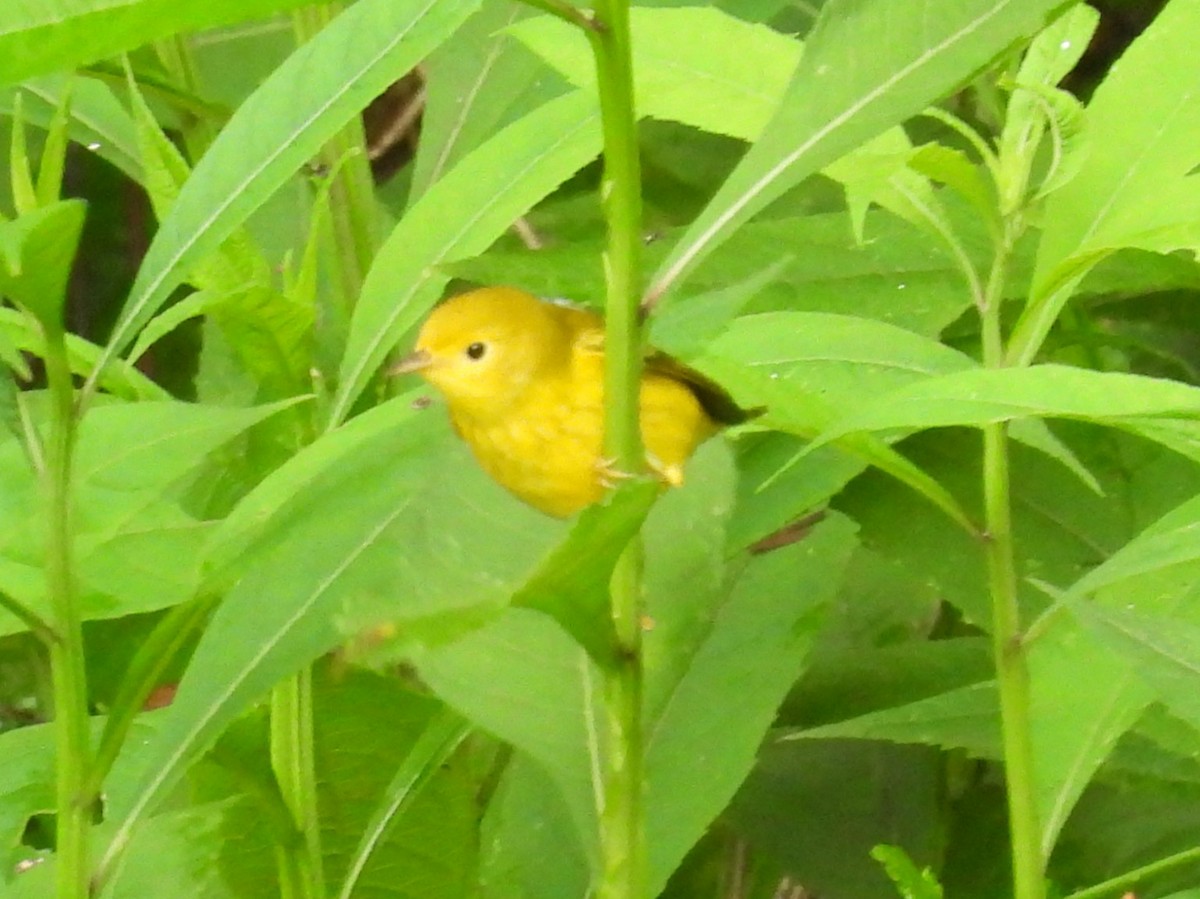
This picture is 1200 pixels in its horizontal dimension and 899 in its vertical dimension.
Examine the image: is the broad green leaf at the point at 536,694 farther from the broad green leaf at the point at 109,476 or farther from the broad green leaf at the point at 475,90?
the broad green leaf at the point at 475,90

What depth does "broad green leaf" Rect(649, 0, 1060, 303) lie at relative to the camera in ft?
1.25

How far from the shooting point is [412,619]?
0.29 meters

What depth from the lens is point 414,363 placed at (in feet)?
2.28

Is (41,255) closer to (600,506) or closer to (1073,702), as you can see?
(600,506)

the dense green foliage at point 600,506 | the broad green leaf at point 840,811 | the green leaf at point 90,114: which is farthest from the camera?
the broad green leaf at point 840,811

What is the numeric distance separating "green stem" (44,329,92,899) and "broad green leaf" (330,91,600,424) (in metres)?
0.15

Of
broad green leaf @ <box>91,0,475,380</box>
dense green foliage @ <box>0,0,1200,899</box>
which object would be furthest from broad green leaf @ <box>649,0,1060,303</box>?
broad green leaf @ <box>91,0,475,380</box>

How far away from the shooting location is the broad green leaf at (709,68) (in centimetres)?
55

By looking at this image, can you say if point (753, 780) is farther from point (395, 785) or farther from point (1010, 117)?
point (1010, 117)

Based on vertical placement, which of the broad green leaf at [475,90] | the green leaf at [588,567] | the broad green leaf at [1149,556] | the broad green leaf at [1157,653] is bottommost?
the broad green leaf at [1157,653]

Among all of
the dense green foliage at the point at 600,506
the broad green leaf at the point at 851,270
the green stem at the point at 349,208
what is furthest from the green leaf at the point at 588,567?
the green stem at the point at 349,208

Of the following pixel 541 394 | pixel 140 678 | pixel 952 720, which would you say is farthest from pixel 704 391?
pixel 140 678

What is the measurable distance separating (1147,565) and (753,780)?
1.57 ft

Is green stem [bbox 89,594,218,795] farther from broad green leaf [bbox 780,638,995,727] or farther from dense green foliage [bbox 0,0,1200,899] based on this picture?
broad green leaf [bbox 780,638,995,727]
